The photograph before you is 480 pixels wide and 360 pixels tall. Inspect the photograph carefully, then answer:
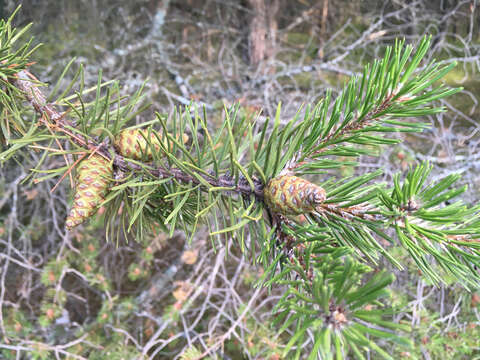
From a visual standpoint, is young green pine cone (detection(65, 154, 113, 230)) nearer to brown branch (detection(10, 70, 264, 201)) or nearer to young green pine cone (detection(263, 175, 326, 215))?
brown branch (detection(10, 70, 264, 201))

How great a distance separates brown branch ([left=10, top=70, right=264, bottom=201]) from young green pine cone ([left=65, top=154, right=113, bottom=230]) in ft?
0.04

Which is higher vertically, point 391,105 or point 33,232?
point 391,105

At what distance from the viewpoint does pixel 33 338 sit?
80 centimetres

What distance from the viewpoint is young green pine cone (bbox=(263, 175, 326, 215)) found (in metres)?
0.20

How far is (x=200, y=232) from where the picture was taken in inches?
31.3

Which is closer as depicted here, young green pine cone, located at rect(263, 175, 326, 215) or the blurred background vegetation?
young green pine cone, located at rect(263, 175, 326, 215)

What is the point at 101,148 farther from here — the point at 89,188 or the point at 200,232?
the point at 200,232

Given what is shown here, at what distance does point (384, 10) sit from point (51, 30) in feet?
3.46

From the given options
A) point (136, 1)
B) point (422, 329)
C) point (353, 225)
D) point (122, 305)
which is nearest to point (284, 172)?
point (353, 225)

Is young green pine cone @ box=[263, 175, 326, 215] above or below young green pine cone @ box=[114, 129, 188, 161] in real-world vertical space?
below

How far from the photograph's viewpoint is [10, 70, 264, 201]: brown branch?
10.2 inches

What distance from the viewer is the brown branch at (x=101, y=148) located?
0.26 metres

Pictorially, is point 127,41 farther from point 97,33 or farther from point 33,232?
point 33,232

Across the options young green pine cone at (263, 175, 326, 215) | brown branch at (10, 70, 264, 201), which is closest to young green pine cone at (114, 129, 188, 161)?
brown branch at (10, 70, 264, 201)
